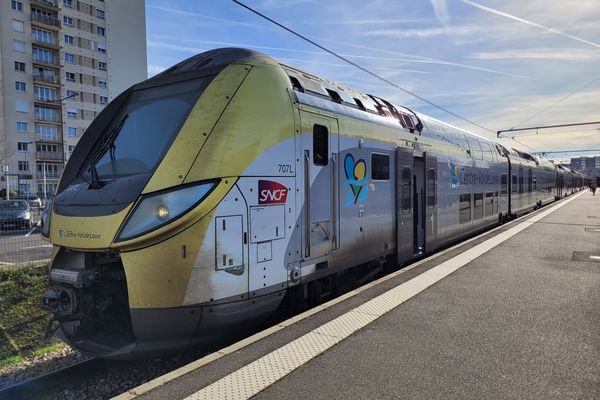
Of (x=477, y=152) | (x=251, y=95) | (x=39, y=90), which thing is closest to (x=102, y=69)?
(x=39, y=90)

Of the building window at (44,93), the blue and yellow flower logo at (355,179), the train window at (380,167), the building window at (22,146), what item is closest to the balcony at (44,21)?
the building window at (44,93)

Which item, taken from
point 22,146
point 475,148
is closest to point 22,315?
point 475,148

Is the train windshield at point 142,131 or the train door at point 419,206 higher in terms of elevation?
the train windshield at point 142,131

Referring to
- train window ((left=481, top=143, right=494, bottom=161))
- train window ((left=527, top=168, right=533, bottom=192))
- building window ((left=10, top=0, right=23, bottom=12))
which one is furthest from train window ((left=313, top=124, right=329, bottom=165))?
building window ((left=10, top=0, right=23, bottom=12))

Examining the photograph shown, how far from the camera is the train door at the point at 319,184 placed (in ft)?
16.8

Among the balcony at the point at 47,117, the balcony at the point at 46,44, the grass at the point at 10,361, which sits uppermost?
the balcony at the point at 46,44

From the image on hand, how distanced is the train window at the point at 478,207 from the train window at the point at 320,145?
8.74 metres

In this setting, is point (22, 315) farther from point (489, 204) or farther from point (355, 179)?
point (489, 204)

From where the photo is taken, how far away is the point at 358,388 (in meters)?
3.39

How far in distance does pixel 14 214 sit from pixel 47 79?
48.6 meters

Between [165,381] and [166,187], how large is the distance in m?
1.64

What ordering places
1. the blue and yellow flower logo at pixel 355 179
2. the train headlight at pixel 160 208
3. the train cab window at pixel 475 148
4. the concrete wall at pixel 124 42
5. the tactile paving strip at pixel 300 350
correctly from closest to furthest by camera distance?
the tactile paving strip at pixel 300 350
the train headlight at pixel 160 208
the blue and yellow flower logo at pixel 355 179
the train cab window at pixel 475 148
the concrete wall at pixel 124 42

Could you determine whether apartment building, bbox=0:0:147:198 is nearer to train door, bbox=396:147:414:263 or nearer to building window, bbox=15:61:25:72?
building window, bbox=15:61:25:72

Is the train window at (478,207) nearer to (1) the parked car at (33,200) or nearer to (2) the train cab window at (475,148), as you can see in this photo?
(2) the train cab window at (475,148)
